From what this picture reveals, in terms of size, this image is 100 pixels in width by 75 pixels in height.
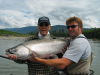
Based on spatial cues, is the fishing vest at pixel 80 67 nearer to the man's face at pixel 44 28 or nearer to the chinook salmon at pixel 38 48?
the chinook salmon at pixel 38 48

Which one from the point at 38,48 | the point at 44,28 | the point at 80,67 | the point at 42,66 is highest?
the point at 44,28

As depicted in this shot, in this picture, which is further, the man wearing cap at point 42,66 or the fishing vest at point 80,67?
the man wearing cap at point 42,66

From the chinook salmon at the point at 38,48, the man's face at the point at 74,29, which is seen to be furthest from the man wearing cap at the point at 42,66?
the man's face at the point at 74,29

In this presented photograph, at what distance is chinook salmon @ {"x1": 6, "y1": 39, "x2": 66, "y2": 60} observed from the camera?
4.46 m

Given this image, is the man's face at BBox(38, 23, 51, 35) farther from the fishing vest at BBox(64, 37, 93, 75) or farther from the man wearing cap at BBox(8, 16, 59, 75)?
the fishing vest at BBox(64, 37, 93, 75)

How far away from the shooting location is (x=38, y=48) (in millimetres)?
4586

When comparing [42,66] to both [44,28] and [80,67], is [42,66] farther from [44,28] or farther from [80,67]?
[80,67]

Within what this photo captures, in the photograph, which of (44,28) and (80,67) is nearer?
(80,67)

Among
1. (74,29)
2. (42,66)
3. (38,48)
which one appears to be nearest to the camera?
(74,29)

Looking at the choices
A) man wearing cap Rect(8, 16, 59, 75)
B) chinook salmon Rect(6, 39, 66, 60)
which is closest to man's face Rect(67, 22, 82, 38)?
chinook salmon Rect(6, 39, 66, 60)

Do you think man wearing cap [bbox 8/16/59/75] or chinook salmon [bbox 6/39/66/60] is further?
man wearing cap [bbox 8/16/59/75]

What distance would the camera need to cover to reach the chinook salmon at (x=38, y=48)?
446 centimetres

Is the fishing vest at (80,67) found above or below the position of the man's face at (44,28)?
below

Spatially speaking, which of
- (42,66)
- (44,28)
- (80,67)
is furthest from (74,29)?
(42,66)
